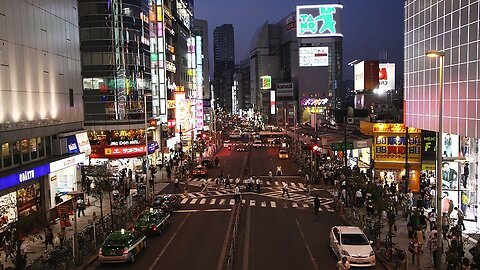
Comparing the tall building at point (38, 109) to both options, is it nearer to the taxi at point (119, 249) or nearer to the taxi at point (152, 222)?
the taxi at point (119, 249)

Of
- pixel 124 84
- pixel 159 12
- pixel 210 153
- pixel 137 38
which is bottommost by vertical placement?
pixel 210 153

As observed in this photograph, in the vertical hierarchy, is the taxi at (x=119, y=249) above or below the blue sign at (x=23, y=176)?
below

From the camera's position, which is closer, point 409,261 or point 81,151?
point 409,261

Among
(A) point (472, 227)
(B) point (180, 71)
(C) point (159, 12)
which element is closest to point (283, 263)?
(A) point (472, 227)

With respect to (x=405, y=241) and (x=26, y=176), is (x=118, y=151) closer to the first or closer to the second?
(x=26, y=176)

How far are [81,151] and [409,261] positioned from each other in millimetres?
26994

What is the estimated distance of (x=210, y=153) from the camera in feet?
308

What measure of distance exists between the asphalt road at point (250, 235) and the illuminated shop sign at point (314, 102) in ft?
430

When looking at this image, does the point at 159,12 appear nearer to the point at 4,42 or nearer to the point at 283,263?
the point at 4,42

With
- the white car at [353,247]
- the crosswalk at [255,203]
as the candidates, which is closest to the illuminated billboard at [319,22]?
the crosswalk at [255,203]

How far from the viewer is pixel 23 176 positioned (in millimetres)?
30438

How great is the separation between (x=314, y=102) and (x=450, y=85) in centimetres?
14464

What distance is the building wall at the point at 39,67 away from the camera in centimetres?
3011

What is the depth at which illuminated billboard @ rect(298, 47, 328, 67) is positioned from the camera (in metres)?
183
